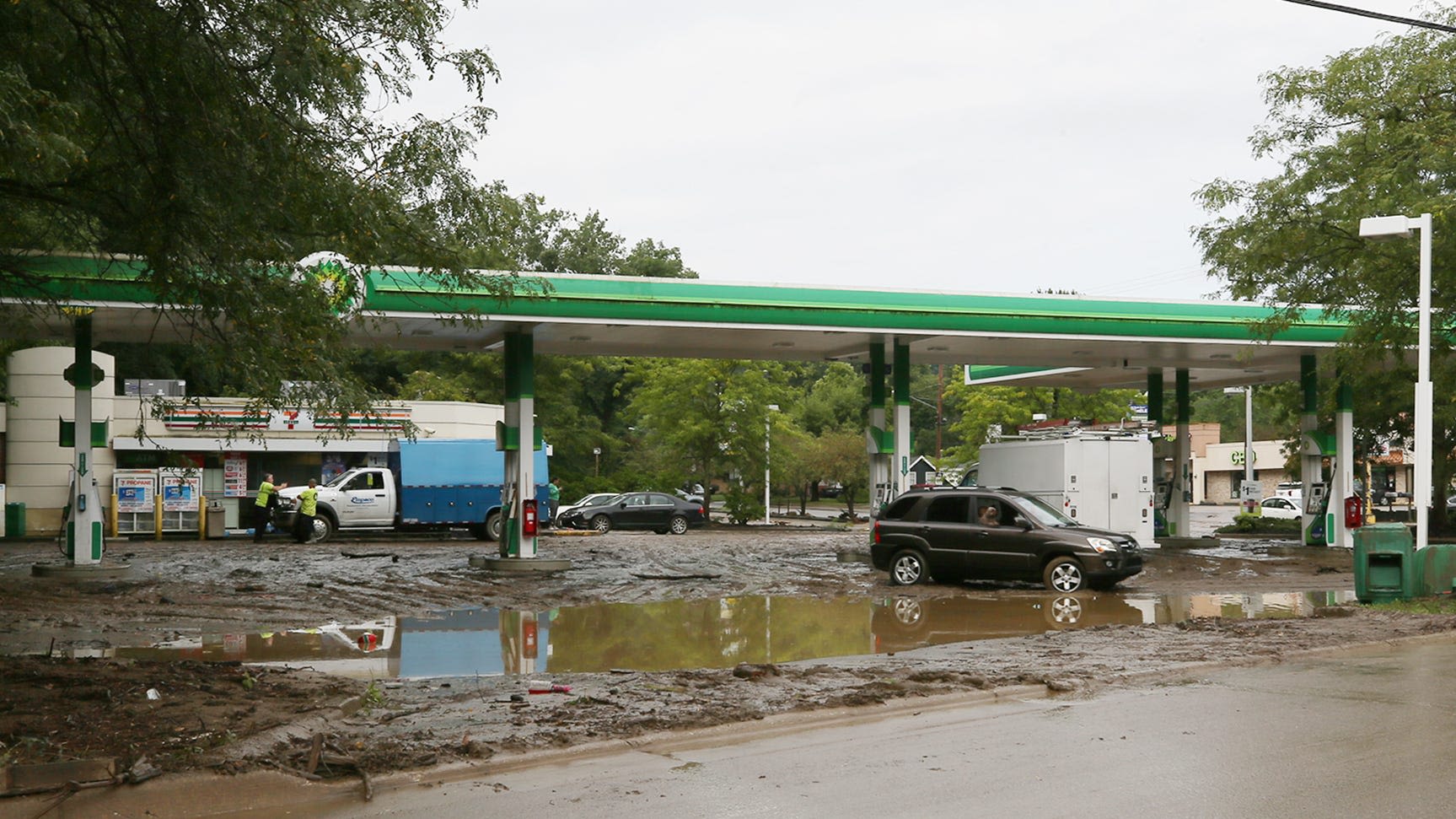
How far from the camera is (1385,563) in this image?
17.5 meters

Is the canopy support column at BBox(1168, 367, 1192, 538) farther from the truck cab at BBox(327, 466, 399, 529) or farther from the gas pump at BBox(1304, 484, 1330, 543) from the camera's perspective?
the truck cab at BBox(327, 466, 399, 529)

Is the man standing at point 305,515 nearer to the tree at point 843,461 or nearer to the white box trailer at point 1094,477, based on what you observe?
the white box trailer at point 1094,477

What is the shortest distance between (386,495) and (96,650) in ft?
74.8

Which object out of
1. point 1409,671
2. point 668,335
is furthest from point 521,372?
point 1409,671

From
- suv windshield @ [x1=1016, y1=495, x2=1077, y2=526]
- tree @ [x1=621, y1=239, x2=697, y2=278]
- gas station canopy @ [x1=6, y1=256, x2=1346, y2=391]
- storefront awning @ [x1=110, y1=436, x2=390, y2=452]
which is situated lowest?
suv windshield @ [x1=1016, y1=495, x2=1077, y2=526]

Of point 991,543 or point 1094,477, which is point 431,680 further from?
point 1094,477

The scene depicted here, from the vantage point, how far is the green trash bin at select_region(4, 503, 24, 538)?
37.7 metres

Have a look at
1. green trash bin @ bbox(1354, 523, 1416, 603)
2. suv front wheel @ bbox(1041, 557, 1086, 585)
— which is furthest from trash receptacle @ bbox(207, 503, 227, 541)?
green trash bin @ bbox(1354, 523, 1416, 603)

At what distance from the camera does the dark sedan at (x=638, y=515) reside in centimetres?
4212

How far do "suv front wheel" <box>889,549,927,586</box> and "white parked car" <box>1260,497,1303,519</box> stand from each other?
4192 cm

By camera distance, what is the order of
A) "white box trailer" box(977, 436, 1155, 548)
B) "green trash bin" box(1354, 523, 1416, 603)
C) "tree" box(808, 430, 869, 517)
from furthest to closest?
"tree" box(808, 430, 869, 517)
"white box trailer" box(977, 436, 1155, 548)
"green trash bin" box(1354, 523, 1416, 603)

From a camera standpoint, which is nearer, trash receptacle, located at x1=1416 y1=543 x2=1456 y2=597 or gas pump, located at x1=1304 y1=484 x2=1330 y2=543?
trash receptacle, located at x1=1416 y1=543 x2=1456 y2=597

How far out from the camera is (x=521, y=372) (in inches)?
981

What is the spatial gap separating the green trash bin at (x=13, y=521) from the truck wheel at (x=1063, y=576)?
99.1 feet
